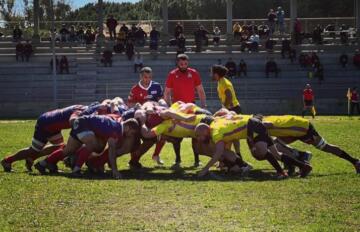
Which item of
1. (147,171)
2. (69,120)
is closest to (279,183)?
(147,171)

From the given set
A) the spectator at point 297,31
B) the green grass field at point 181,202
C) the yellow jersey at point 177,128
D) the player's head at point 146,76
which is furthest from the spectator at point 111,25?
the yellow jersey at point 177,128

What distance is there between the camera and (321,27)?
45875 millimetres

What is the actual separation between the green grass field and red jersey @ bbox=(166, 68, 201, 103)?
2.30 metres

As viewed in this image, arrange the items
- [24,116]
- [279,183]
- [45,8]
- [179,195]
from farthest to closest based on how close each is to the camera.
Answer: [45,8], [24,116], [279,183], [179,195]

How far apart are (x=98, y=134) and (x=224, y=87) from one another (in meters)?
3.19

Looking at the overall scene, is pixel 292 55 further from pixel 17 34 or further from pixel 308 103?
pixel 17 34

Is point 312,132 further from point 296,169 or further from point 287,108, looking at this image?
point 287,108

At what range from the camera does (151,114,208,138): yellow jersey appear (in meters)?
12.6

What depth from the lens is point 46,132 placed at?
515 inches

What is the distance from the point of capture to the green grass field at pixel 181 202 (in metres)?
8.18

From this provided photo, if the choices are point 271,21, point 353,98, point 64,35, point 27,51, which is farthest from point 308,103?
point 64,35

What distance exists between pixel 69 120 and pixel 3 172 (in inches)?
59.6

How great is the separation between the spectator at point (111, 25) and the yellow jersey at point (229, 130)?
31466 millimetres

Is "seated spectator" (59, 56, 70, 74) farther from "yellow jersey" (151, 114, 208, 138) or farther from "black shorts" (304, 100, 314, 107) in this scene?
"yellow jersey" (151, 114, 208, 138)
